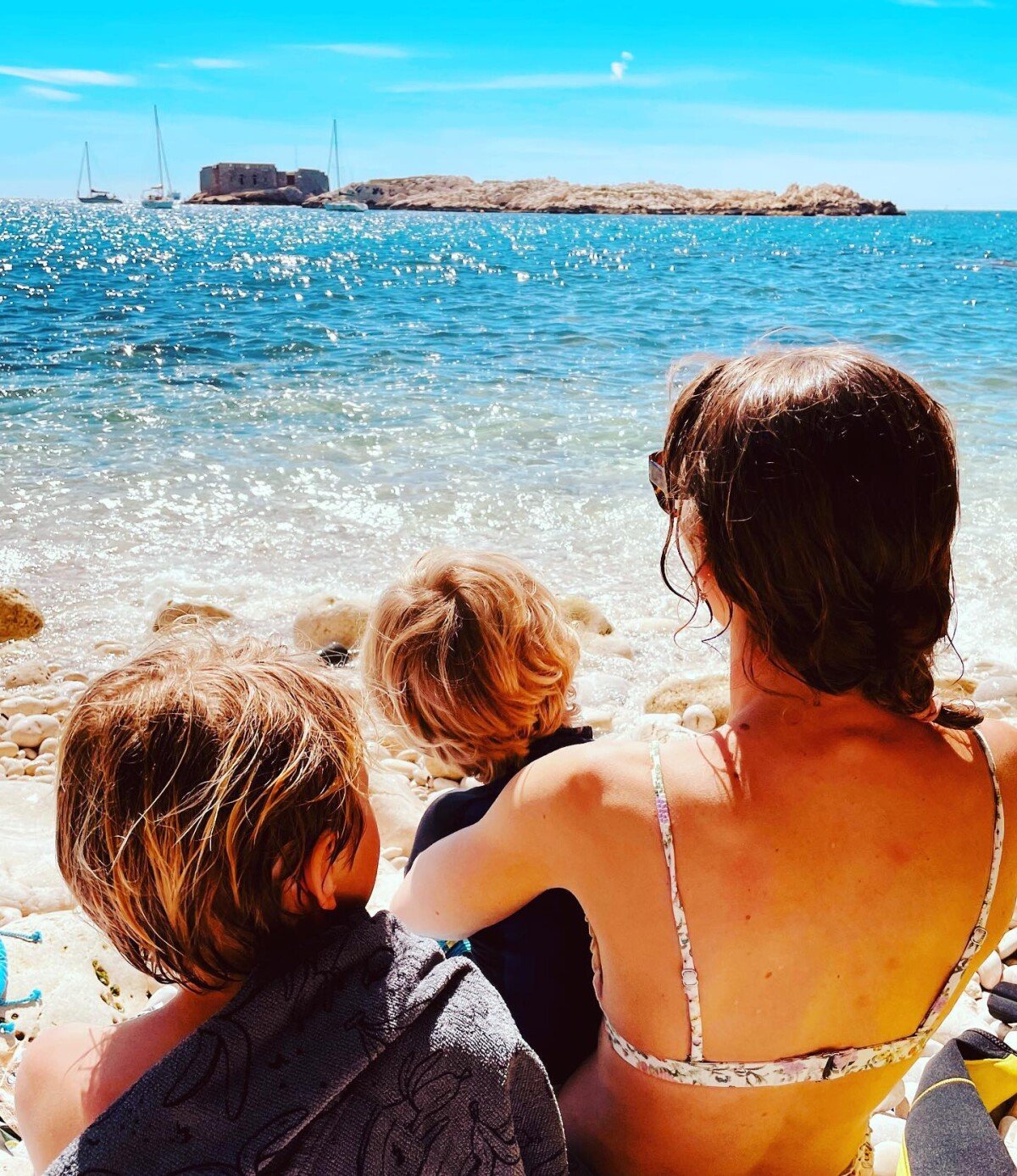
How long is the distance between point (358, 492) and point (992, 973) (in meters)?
5.33

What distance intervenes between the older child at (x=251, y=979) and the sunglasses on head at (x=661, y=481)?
0.53 m

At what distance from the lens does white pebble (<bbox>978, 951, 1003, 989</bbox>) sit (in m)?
2.55

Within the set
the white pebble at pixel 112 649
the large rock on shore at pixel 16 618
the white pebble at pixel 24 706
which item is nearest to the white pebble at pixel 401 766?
the white pebble at pixel 24 706

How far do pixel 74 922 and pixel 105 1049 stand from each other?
148cm

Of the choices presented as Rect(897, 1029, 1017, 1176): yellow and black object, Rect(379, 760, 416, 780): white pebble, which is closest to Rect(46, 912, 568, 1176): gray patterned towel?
Rect(897, 1029, 1017, 1176): yellow and black object

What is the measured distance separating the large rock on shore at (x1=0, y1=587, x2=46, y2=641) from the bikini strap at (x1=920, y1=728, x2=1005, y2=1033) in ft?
14.7

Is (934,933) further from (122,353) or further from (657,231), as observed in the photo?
(657,231)

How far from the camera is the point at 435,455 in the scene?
8.15 m

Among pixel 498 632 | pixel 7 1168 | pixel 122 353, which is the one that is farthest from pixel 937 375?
pixel 7 1168

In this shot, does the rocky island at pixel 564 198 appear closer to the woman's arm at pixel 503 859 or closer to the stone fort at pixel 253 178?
the stone fort at pixel 253 178

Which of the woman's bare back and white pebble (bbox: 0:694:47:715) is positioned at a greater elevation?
the woman's bare back

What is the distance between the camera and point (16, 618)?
480cm

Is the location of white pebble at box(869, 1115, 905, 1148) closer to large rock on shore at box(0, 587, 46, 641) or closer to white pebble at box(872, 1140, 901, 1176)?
white pebble at box(872, 1140, 901, 1176)

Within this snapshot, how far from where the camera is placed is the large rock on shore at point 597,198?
95.6 m
